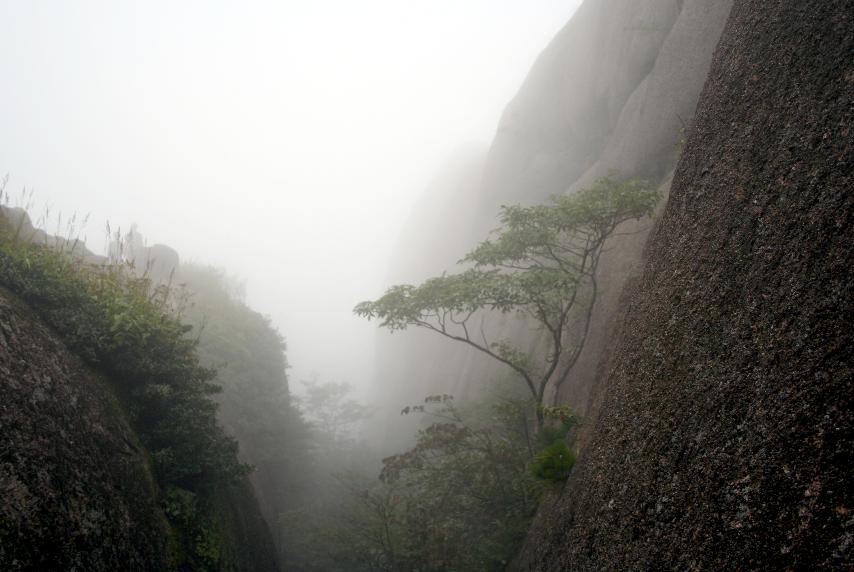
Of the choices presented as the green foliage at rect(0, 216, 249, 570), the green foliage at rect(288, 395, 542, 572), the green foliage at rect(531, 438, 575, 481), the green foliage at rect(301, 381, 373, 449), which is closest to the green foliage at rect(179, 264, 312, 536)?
the green foliage at rect(288, 395, 542, 572)

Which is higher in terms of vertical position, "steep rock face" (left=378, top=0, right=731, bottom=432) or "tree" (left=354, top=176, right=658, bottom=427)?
"steep rock face" (left=378, top=0, right=731, bottom=432)

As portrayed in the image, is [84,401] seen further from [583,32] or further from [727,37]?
[583,32]

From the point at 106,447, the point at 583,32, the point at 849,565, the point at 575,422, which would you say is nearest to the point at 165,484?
the point at 106,447

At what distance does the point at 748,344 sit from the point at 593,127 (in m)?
19.6

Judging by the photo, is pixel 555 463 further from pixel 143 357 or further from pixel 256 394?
pixel 256 394

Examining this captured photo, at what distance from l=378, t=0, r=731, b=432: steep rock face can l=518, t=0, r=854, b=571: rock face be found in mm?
3775

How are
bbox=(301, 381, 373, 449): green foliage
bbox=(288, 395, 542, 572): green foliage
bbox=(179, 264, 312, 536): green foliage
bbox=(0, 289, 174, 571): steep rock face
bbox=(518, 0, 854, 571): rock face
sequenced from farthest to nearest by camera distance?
bbox=(301, 381, 373, 449): green foliage → bbox=(179, 264, 312, 536): green foliage → bbox=(288, 395, 542, 572): green foliage → bbox=(0, 289, 174, 571): steep rock face → bbox=(518, 0, 854, 571): rock face

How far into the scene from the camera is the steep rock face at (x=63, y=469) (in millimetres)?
3377

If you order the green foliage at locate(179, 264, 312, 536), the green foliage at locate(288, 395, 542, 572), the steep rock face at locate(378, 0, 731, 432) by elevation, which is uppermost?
the steep rock face at locate(378, 0, 731, 432)

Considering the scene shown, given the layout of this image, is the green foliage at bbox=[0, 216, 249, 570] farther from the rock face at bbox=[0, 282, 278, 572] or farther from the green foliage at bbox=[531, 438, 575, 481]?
the green foliage at bbox=[531, 438, 575, 481]

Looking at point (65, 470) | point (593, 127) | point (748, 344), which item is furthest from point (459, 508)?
point (593, 127)

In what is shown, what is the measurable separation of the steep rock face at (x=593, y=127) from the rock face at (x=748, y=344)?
3.77 metres

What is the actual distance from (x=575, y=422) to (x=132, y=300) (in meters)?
7.52

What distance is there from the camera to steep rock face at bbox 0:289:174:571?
11.1 feet
